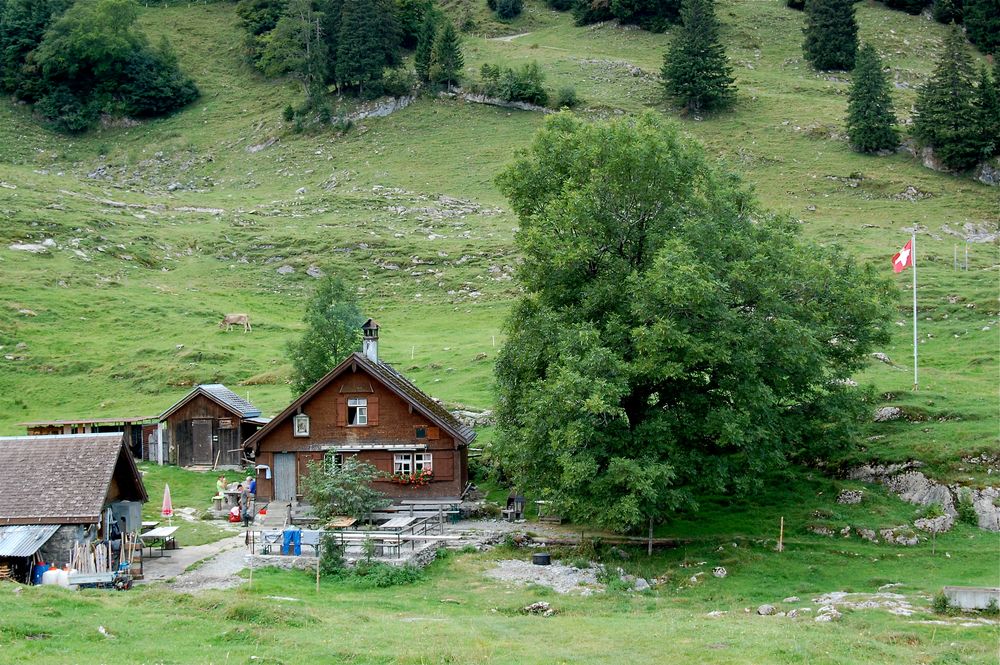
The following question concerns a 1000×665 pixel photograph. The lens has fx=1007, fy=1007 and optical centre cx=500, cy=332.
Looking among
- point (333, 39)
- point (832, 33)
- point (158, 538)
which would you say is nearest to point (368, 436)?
point (158, 538)

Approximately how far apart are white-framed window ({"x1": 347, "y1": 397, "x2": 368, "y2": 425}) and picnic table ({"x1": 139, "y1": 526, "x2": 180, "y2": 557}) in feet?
33.3

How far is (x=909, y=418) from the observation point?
41.2 metres

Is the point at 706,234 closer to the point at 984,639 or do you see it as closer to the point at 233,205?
the point at 984,639

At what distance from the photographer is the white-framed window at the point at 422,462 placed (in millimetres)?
43625

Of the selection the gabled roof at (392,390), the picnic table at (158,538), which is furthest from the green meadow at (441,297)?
the gabled roof at (392,390)

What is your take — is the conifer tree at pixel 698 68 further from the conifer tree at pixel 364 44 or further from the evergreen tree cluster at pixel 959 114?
the conifer tree at pixel 364 44

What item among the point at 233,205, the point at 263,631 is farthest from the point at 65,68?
the point at 263,631

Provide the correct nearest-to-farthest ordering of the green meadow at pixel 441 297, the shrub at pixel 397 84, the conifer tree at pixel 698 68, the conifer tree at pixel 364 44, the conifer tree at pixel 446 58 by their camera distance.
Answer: the green meadow at pixel 441 297 < the conifer tree at pixel 698 68 < the conifer tree at pixel 364 44 < the conifer tree at pixel 446 58 < the shrub at pixel 397 84

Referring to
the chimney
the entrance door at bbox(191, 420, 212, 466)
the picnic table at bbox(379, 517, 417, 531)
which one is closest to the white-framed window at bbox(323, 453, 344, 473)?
the picnic table at bbox(379, 517, 417, 531)

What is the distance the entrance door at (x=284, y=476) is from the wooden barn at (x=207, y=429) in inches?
259

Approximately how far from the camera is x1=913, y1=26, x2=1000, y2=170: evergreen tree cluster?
86.6 meters

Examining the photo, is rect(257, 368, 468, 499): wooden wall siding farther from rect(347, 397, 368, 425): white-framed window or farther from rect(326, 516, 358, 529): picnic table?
rect(326, 516, 358, 529): picnic table

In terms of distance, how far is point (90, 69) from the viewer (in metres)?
126

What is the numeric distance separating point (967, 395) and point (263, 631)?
32.6 metres
